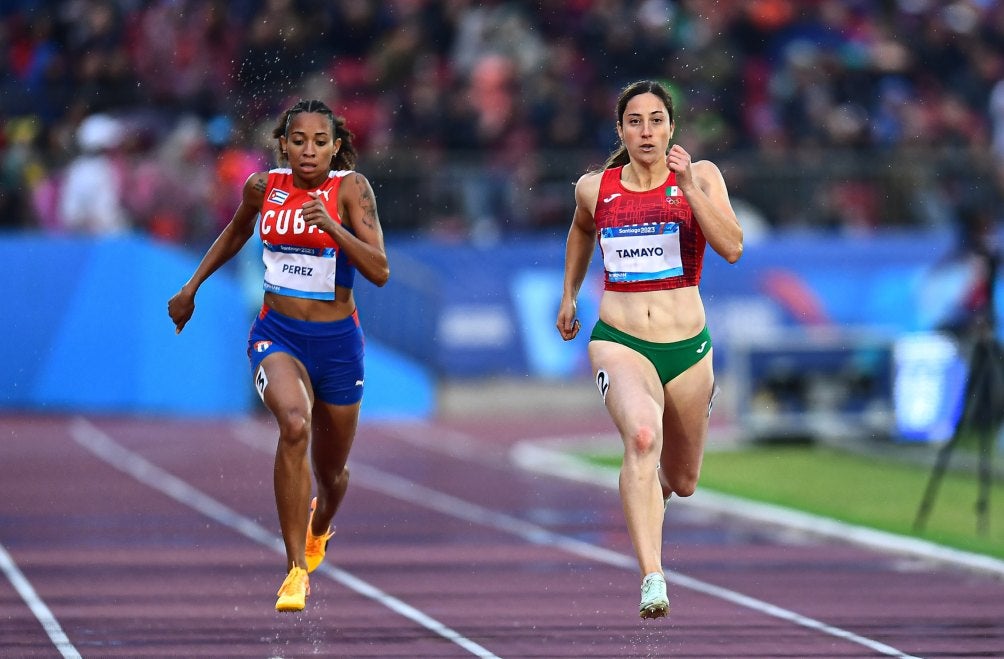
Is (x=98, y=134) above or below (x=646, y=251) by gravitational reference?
above

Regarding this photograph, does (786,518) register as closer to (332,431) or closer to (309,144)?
(332,431)

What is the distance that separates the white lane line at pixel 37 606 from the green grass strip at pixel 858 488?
19.1ft

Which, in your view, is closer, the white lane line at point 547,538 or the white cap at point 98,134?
the white lane line at point 547,538

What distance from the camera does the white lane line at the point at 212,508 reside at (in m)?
9.62

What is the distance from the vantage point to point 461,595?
10.9 meters

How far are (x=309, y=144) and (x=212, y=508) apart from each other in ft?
26.2

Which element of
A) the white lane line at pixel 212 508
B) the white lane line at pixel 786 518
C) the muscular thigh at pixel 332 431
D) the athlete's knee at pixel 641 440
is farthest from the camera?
the white lane line at pixel 786 518

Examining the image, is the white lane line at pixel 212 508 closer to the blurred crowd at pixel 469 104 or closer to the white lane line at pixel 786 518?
the blurred crowd at pixel 469 104

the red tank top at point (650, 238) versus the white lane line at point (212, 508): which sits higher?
the red tank top at point (650, 238)

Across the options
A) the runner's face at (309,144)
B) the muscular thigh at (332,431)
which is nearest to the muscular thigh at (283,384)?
the muscular thigh at (332,431)

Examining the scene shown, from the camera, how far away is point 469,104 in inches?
1053

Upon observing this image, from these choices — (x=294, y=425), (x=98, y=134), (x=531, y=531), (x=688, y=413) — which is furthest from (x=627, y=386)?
(x=98, y=134)

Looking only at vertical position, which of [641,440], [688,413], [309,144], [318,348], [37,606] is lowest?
[37,606]

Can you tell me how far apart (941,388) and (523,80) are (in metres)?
9.06
